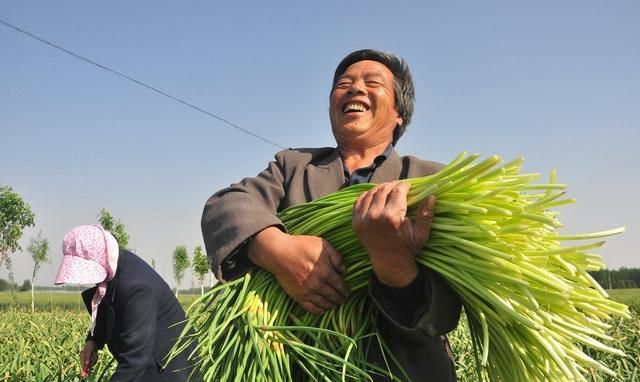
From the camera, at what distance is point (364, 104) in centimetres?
156

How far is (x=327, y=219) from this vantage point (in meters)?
1.30

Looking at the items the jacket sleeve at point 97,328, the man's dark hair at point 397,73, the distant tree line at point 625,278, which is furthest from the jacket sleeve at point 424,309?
the distant tree line at point 625,278

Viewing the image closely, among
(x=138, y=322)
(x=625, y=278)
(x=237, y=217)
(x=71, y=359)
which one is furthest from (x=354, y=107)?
(x=625, y=278)

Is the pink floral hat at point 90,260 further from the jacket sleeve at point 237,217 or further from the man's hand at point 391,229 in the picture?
the man's hand at point 391,229

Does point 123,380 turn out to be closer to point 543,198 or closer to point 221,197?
point 221,197

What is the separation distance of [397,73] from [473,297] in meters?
0.75

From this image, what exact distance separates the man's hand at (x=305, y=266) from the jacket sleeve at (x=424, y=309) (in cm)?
8

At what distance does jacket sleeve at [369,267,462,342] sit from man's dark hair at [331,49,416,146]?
0.58 m

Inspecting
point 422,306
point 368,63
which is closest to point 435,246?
point 422,306

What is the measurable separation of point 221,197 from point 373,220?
452 millimetres

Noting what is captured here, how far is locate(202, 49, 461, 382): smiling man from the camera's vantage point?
46.1 inches

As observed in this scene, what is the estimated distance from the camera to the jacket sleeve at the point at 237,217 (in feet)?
4.27

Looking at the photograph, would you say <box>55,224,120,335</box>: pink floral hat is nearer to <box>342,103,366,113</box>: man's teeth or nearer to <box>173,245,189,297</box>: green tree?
<box>342,103,366,113</box>: man's teeth

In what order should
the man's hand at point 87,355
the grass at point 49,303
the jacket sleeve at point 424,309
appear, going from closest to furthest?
1. the jacket sleeve at point 424,309
2. the man's hand at point 87,355
3. the grass at point 49,303
